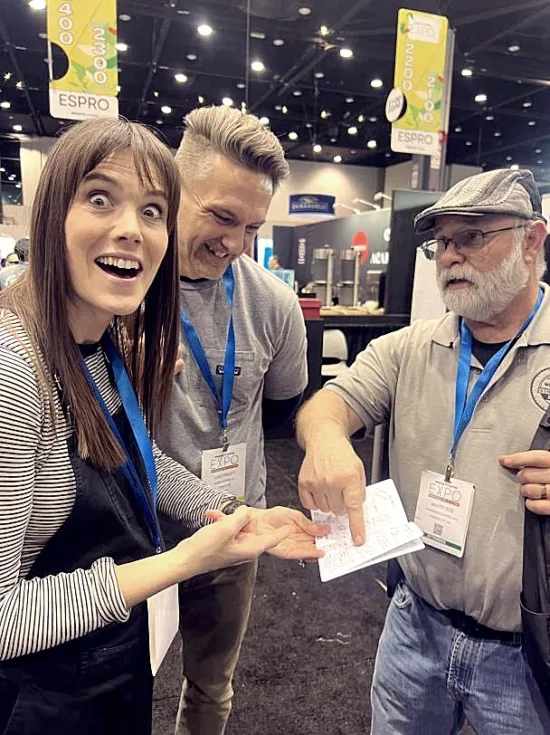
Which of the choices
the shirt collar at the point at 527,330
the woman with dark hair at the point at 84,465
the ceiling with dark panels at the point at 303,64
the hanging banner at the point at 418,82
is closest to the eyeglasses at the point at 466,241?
the shirt collar at the point at 527,330

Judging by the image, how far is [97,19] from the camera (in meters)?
3.57

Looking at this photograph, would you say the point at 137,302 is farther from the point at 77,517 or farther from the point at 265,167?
the point at 265,167

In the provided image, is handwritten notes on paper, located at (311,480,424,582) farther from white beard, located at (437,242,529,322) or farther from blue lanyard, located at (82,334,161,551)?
white beard, located at (437,242,529,322)

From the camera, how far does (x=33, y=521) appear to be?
90 centimetres

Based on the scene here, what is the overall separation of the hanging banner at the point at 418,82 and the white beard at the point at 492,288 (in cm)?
356

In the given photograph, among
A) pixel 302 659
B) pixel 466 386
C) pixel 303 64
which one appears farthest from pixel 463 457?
pixel 303 64

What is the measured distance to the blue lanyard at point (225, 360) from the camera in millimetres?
1498

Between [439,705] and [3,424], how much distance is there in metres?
1.22

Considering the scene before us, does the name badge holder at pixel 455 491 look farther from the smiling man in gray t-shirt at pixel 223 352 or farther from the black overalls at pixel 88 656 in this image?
the black overalls at pixel 88 656

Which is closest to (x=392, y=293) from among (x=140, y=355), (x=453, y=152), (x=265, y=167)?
(x=265, y=167)

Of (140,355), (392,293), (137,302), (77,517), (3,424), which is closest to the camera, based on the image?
(3,424)

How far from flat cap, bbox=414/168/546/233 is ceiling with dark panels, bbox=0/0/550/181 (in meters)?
3.71

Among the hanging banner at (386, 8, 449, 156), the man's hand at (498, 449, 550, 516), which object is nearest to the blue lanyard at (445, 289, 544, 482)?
the man's hand at (498, 449, 550, 516)

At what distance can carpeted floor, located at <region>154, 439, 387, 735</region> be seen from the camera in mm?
2129
